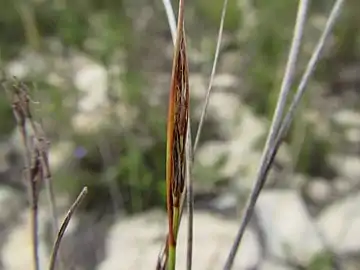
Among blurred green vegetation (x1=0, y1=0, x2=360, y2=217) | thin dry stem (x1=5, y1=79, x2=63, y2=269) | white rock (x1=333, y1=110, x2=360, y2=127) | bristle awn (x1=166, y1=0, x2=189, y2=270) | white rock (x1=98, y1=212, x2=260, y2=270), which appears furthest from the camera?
Result: white rock (x1=333, y1=110, x2=360, y2=127)

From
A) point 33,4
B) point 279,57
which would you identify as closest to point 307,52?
point 279,57

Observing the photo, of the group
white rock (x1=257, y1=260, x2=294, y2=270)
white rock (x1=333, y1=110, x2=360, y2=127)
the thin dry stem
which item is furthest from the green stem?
white rock (x1=333, y1=110, x2=360, y2=127)

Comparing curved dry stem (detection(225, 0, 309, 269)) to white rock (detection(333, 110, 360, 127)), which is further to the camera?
white rock (detection(333, 110, 360, 127))

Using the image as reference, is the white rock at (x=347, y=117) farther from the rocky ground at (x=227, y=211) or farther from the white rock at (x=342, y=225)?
the white rock at (x=342, y=225)

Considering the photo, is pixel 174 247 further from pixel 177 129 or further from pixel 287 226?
pixel 287 226

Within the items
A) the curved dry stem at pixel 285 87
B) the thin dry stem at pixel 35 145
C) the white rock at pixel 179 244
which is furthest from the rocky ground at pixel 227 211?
the curved dry stem at pixel 285 87

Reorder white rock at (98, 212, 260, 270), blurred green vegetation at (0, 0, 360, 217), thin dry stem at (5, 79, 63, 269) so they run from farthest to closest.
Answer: blurred green vegetation at (0, 0, 360, 217) < white rock at (98, 212, 260, 270) < thin dry stem at (5, 79, 63, 269)

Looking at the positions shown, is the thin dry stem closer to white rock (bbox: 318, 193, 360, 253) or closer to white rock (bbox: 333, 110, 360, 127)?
white rock (bbox: 318, 193, 360, 253)
